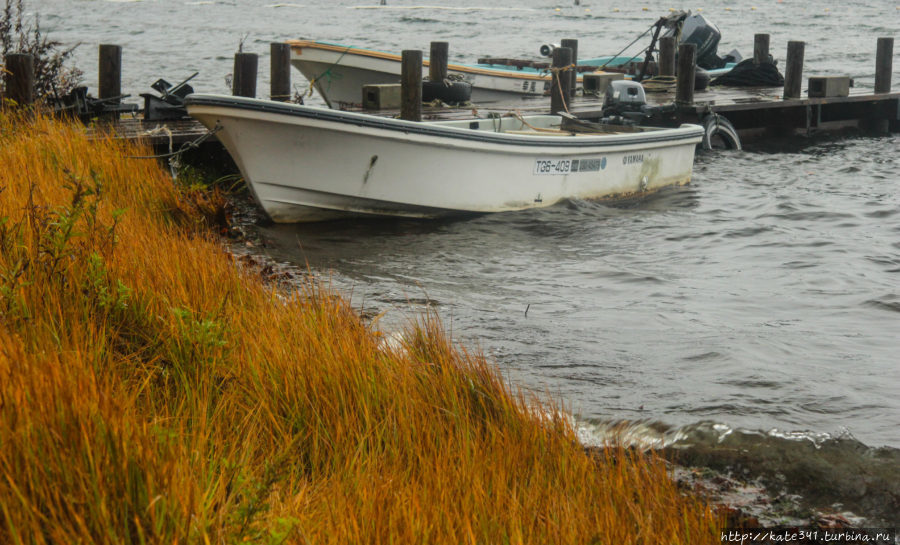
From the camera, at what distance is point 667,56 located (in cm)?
1897

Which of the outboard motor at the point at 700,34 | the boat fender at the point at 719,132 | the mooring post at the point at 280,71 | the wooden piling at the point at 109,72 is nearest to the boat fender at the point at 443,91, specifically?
the mooring post at the point at 280,71

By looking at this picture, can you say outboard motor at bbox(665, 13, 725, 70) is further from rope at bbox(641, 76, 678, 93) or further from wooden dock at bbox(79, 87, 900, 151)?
rope at bbox(641, 76, 678, 93)

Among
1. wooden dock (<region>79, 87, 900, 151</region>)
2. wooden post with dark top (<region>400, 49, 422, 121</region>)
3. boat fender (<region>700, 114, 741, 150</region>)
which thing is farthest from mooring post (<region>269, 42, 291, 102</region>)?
boat fender (<region>700, 114, 741, 150</region>)

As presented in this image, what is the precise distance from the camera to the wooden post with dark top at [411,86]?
444 inches

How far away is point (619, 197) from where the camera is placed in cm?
1103

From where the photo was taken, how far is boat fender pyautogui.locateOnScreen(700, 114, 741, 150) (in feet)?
48.1

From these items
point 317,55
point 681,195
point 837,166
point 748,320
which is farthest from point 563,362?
point 317,55

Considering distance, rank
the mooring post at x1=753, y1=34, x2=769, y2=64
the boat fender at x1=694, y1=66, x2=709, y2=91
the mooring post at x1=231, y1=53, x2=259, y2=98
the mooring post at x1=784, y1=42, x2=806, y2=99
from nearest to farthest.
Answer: the mooring post at x1=231, y1=53, x2=259, y2=98 < the mooring post at x1=784, y1=42, x2=806, y2=99 < the boat fender at x1=694, y1=66, x2=709, y2=91 < the mooring post at x1=753, y1=34, x2=769, y2=64

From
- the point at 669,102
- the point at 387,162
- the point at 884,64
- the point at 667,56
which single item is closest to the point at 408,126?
the point at 387,162

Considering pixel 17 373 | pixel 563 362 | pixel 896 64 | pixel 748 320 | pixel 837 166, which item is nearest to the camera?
pixel 17 373

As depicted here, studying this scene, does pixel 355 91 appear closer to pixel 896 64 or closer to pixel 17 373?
→ pixel 17 373

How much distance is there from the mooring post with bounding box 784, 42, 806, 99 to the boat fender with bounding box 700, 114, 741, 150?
93.1 inches

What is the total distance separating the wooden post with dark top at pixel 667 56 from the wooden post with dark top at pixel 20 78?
12388 mm

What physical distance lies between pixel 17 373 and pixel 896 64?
33.8 m
